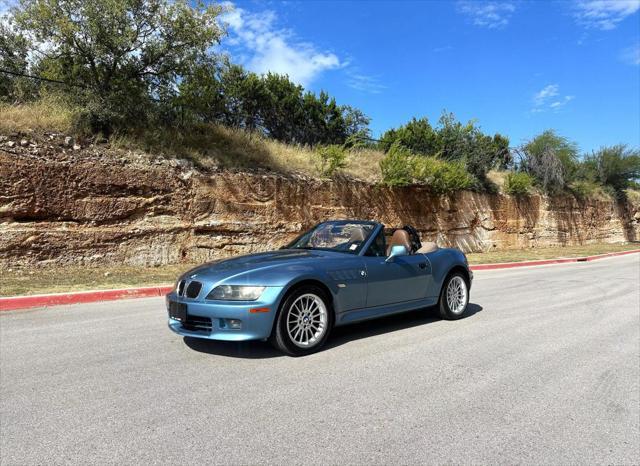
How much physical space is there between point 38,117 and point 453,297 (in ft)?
41.6

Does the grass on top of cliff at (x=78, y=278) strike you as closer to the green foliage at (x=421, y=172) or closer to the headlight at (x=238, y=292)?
the headlight at (x=238, y=292)

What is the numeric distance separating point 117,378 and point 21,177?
1053 cm

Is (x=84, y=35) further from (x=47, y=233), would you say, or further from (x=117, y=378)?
(x=117, y=378)

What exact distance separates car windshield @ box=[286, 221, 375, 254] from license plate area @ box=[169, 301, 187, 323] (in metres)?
1.96

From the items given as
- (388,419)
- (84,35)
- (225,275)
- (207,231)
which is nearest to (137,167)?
(207,231)

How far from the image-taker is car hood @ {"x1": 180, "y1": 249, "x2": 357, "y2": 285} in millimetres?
4898

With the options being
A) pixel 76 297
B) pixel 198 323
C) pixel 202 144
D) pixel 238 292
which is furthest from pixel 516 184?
pixel 198 323

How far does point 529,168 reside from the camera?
3141cm

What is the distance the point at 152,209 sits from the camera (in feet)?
48.1

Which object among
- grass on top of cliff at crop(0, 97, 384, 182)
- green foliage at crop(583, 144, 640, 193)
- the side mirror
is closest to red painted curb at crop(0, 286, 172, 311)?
the side mirror

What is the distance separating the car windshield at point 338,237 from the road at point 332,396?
3.61 ft

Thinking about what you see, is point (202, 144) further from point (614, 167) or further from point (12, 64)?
point (614, 167)

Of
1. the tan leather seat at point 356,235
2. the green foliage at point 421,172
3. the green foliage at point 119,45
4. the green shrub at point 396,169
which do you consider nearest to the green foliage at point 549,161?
the green foliage at point 421,172

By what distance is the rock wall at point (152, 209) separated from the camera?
12852 mm
